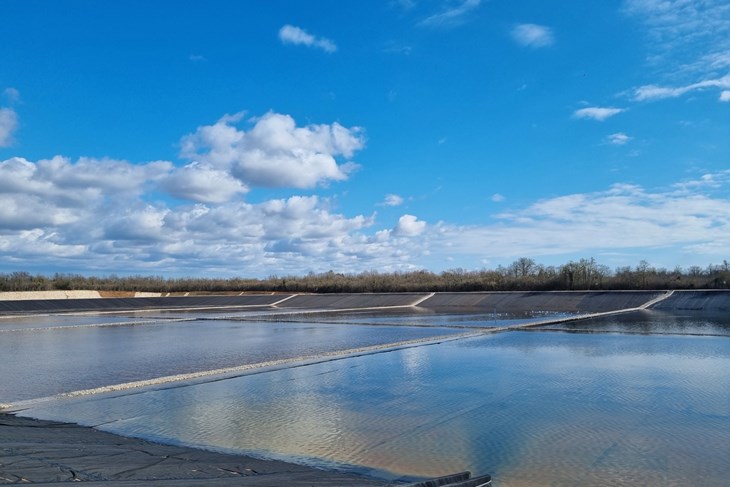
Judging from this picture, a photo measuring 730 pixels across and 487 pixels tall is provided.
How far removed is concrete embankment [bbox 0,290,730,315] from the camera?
3553 centimetres

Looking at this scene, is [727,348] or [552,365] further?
[727,348]

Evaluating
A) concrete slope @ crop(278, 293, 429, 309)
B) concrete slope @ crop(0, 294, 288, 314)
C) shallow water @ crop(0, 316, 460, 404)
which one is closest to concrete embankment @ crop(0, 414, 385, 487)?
shallow water @ crop(0, 316, 460, 404)

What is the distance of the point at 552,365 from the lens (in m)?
13.1

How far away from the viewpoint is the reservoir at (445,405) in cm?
633

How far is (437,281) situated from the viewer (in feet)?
214

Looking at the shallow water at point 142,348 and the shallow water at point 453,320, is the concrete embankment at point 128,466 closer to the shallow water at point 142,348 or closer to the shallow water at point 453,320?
the shallow water at point 142,348

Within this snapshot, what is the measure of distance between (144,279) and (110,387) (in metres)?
87.1

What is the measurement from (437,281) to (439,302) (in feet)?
61.6

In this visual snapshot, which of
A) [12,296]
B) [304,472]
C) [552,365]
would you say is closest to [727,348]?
[552,365]

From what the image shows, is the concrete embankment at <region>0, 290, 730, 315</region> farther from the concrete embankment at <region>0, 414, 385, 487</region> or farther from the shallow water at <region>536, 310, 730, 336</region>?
the concrete embankment at <region>0, 414, 385, 487</region>

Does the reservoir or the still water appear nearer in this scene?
the still water

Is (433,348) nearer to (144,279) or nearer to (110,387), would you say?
(110,387)

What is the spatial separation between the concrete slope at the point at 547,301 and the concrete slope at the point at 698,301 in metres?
1.36

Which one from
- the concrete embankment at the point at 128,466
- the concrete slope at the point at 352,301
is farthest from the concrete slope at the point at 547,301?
the concrete embankment at the point at 128,466
